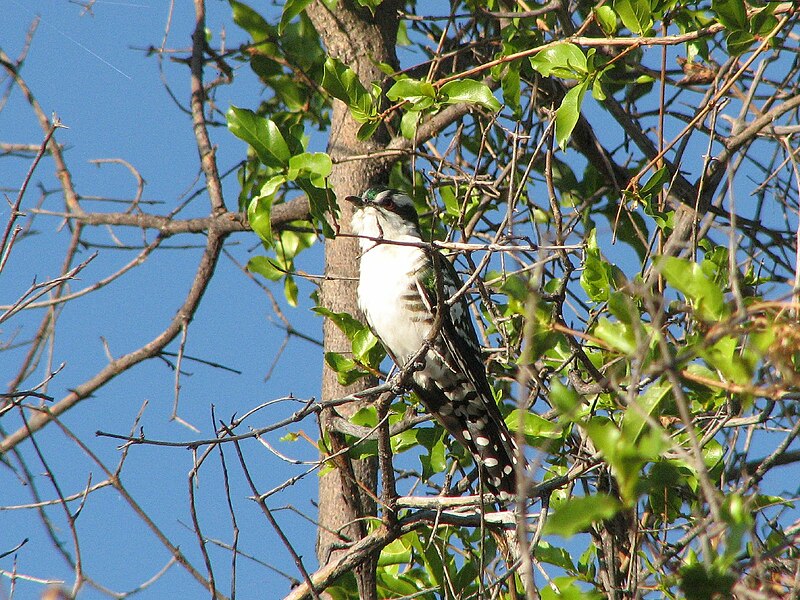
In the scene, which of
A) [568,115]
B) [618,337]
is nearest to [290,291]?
[568,115]

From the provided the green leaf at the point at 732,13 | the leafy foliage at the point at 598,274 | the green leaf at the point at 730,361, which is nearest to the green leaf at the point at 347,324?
the leafy foliage at the point at 598,274

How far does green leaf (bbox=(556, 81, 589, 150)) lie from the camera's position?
2658 millimetres

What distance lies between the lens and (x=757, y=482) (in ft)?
8.72

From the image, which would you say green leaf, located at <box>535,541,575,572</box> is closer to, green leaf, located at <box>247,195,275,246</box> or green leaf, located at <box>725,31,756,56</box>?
green leaf, located at <box>247,195,275,246</box>

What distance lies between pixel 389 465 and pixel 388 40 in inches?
88.5

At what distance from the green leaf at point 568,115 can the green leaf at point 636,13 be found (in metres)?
0.28

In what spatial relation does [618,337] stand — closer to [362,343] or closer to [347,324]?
[362,343]

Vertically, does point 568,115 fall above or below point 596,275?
above

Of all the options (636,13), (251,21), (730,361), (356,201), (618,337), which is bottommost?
(730,361)

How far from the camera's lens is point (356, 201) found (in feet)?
12.7

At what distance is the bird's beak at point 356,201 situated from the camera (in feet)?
12.5

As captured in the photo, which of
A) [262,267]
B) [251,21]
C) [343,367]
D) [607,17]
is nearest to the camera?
[607,17]

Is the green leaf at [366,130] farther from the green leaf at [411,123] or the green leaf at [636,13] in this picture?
the green leaf at [636,13]

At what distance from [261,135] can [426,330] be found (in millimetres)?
1408
